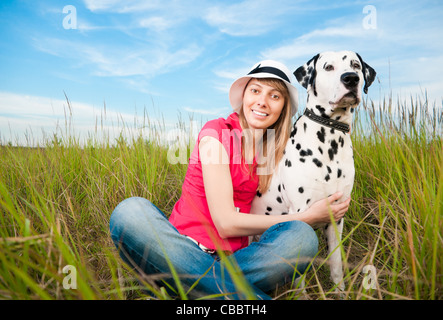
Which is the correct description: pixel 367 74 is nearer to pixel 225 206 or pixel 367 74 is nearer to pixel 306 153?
pixel 306 153

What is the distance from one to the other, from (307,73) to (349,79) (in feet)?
1.23

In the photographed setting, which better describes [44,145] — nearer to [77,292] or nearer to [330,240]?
[77,292]

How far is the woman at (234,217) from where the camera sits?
201cm

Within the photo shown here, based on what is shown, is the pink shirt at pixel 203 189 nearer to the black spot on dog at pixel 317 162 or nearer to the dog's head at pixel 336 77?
the black spot on dog at pixel 317 162

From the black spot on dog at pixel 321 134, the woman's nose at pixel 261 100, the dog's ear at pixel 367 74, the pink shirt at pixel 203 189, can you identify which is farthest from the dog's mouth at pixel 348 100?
the pink shirt at pixel 203 189

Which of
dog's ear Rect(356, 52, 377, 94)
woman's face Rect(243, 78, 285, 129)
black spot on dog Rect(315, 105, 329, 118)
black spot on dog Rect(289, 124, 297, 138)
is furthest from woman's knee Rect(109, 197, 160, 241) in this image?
dog's ear Rect(356, 52, 377, 94)

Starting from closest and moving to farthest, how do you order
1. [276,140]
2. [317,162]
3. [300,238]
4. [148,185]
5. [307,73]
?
[300,238] → [317,162] → [307,73] → [276,140] → [148,185]

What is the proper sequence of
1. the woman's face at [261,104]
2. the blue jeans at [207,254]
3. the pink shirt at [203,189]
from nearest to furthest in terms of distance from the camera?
the blue jeans at [207,254] → the pink shirt at [203,189] → the woman's face at [261,104]

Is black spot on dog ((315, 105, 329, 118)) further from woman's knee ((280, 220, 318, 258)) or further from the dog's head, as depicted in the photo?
woman's knee ((280, 220, 318, 258))

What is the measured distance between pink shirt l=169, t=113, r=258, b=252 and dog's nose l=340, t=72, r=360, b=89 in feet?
2.94

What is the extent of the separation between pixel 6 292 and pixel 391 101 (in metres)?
4.04

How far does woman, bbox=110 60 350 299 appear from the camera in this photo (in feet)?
6.60

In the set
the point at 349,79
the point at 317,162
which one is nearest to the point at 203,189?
the point at 317,162

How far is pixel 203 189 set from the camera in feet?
8.08
